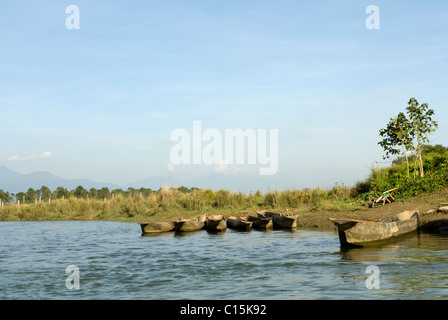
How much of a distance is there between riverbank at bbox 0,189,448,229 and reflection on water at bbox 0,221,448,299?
13.5ft

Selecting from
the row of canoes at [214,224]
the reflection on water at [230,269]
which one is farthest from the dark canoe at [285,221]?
the reflection on water at [230,269]

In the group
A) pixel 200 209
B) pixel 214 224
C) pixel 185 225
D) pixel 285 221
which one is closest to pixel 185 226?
pixel 185 225

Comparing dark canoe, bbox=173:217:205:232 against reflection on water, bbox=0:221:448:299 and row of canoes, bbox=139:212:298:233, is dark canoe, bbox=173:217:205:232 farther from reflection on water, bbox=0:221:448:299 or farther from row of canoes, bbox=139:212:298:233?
reflection on water, bbox=0:221:448:299

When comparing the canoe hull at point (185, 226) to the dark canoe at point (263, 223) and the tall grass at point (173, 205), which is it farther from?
the tall grass at point (173, 205)

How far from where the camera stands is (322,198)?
32.1 metres

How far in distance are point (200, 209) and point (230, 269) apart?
876 inches

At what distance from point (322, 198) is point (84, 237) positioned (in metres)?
16.1

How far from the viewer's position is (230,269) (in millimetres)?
13180

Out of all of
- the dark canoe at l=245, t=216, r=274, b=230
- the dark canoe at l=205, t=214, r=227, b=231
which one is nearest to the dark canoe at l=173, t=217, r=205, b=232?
the dark canoe at l=205, t=214, r=227, b=231

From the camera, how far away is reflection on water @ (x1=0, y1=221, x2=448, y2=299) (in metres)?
10.2

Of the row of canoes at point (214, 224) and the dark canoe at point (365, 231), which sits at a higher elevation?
the dark canoe at point (365, 231)

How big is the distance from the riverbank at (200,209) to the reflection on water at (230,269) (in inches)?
162

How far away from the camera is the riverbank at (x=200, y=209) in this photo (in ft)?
75.3
